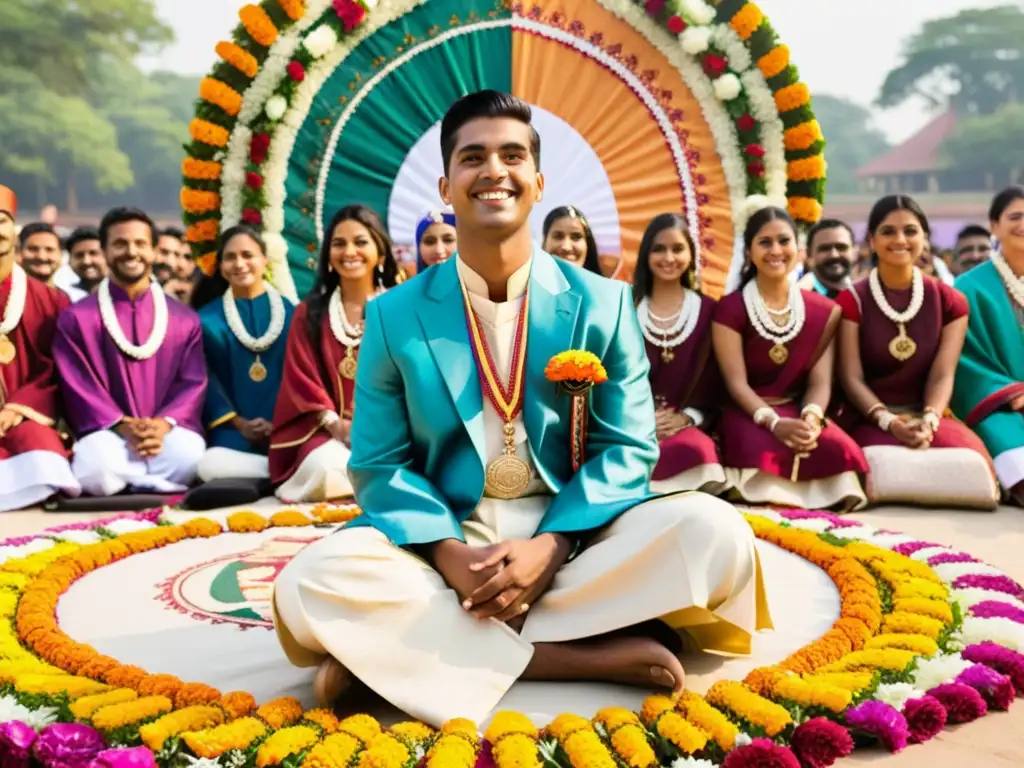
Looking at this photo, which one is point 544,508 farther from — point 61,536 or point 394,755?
point 61,536

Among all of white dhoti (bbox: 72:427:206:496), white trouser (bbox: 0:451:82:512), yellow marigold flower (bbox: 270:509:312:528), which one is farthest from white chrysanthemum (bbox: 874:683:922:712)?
white trouser (bbox: 0:451:82:512)

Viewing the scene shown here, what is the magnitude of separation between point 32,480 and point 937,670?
468cm

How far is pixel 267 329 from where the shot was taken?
6676 millimetres

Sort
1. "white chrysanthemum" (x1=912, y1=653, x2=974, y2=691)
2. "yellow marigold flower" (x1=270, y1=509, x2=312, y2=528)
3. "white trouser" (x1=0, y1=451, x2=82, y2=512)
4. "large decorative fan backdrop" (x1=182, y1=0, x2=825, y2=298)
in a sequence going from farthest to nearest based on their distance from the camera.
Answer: "large decorative fan backdrop" (x1=182, y1=0, x2=825, y2=298), "white trouser" (x1=0, y1=451, x2=82, y2=512), "yellow marigold flower" (x1=270, y1=509, x2=312, y2=528), "white chrysanthemum" (x1=912, y1=653, x2=974, y2=691)

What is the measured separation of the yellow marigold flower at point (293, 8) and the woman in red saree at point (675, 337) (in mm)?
2656

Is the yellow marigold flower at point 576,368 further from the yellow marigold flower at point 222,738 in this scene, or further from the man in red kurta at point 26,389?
the man in red kurta at point 26,389

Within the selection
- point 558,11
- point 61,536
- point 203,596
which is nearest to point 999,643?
point 203,596

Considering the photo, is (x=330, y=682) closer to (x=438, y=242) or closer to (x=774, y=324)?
(x=774, y=324)

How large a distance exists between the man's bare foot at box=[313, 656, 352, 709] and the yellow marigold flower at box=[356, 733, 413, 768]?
29cm

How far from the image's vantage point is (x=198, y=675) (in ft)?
10.0

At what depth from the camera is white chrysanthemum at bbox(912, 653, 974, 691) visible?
2.88 meters

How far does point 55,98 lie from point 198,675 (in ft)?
121

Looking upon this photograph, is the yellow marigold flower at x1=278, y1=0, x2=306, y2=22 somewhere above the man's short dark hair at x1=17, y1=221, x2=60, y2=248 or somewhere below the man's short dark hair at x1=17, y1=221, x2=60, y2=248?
above

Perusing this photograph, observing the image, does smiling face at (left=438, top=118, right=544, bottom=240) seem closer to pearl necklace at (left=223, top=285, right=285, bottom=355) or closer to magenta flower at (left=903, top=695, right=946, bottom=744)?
magenta flower at (left=903, top=695, right=946, bottom=744)
